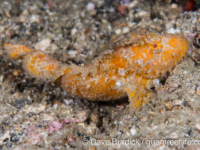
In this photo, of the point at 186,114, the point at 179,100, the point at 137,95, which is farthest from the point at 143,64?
the point at 186,114

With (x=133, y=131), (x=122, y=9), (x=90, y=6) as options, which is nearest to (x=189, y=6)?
(x=122, y=9)

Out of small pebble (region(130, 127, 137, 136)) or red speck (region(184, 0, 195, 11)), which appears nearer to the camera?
small pebble (region(130, 127, 137, 136))

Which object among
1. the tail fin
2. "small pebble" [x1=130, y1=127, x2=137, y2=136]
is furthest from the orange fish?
"small pebble" [x1=130, y1=127, x2=137, y2=136]

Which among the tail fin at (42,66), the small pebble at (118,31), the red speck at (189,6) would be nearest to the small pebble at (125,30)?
the small pebble at (118,31)

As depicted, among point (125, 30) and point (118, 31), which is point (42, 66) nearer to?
point (118, 31)

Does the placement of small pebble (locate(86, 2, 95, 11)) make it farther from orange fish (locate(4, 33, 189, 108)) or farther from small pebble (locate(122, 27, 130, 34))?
orange fish (locate(4, 33, 189, 108))

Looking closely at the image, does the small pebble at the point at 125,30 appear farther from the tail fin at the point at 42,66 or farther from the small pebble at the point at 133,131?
the small pebble at the point at 133,131

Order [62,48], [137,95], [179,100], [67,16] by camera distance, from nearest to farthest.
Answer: [179,100]
[137,95]
[62,48]
[67,16]

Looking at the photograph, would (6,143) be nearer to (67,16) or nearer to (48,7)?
(67,16)
